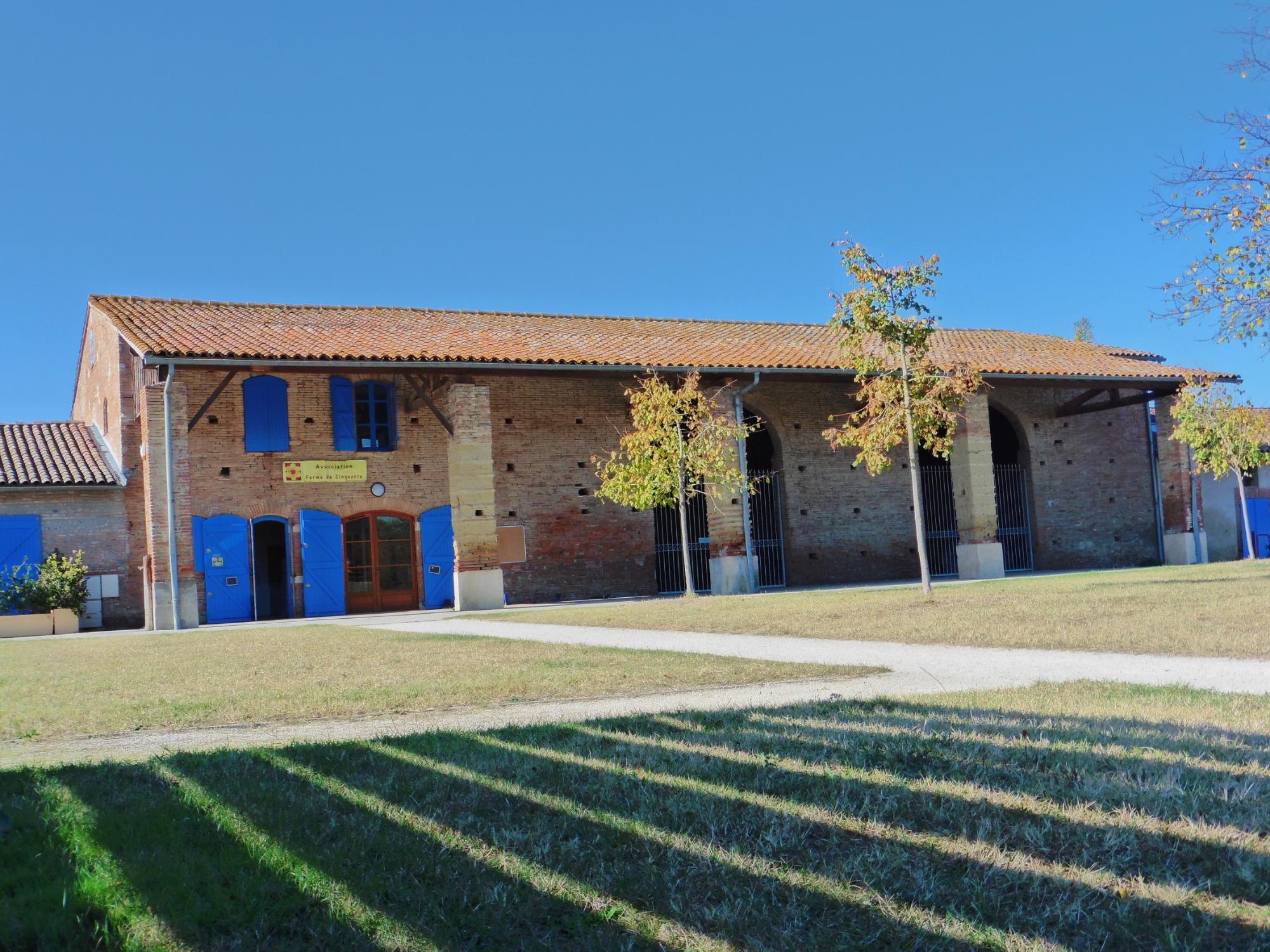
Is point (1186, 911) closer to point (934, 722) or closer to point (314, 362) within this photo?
point (934, 722)

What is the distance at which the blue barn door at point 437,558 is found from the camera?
21578 mm

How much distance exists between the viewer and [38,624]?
1844 cm

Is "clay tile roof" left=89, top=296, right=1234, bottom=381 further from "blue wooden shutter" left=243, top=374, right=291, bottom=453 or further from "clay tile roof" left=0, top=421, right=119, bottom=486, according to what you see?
"clay tile roof" left=0, top=421, right=119, bottom=486

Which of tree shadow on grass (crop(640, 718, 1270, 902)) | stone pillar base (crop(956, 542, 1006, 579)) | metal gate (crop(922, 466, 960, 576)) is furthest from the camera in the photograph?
metal gate (crop(922, 466, 960, 576))

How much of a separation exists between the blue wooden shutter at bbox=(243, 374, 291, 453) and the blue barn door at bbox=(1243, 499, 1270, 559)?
24.8m

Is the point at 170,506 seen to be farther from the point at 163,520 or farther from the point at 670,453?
the point at 670,453

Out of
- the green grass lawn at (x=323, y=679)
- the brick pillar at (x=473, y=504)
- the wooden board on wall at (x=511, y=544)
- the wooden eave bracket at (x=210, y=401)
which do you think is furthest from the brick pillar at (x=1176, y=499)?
the wooden eave bracket at (x=210, y=401)

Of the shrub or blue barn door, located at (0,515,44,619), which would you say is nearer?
the shrub

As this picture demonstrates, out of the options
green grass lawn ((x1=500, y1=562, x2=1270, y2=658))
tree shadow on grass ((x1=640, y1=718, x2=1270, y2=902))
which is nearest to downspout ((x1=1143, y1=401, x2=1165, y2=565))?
green grass lawn ((x1=500, y1=562, x2=1270, y2=658))

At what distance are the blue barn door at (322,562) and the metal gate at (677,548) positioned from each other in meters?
6.70

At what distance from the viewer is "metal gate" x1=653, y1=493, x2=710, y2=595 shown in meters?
23.5

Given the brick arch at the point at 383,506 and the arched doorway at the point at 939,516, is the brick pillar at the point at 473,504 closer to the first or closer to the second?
the brick arch at the point at 383,506

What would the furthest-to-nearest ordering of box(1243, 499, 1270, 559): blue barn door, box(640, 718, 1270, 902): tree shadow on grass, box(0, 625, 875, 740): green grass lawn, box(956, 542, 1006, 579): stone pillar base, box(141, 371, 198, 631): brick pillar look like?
box(1243, 499, 1270, 559): blue barn door, box(956, 542, 1006, 579): stone pillar base, box(141, 371, 198, 631): brick pillar, box(0, 625, 875, 740): green grass lawn, box(640, 718, 1270, 902): tree shadow on grass

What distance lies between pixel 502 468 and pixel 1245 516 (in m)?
17.1
